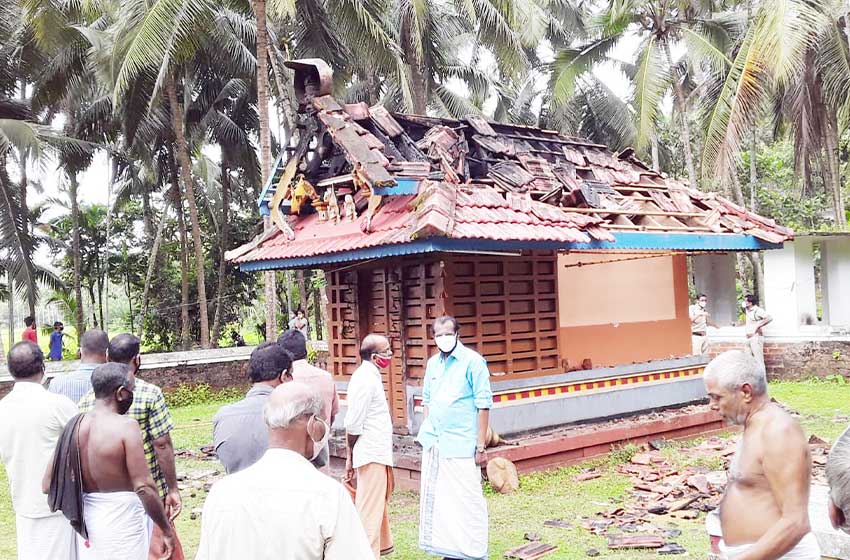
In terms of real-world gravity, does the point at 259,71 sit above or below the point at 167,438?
above

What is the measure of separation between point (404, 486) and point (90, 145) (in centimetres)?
1477

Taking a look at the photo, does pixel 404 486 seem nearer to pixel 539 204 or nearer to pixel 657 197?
pixel 539 204

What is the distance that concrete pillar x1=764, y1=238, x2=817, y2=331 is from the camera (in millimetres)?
17234

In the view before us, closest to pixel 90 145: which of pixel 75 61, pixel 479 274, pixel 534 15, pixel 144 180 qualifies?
pixel 75 61

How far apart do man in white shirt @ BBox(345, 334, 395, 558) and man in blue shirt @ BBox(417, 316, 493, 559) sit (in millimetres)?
323

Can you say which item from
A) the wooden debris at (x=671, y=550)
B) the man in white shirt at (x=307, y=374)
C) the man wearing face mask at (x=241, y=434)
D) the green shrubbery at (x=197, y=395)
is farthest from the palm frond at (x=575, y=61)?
the man wearing face mask at (x=241, y=434)

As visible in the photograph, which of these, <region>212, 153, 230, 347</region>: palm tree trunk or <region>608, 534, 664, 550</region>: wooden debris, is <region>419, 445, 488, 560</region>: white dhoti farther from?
<region>212, 153, 230, 347</region>: palm tree trunk

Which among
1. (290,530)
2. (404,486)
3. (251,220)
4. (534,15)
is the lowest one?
(404,486)

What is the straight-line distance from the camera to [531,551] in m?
6.55

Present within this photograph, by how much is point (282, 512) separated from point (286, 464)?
0.16m

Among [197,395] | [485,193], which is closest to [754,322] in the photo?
[485,193]


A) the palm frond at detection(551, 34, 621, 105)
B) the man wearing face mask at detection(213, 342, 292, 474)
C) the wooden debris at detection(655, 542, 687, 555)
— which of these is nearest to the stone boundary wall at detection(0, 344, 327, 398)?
the palm frond at detection(551, 34, 621, 105)

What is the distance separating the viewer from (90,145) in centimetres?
2022

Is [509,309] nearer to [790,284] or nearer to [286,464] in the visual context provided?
[286,464]
